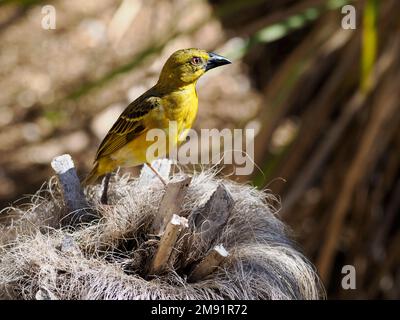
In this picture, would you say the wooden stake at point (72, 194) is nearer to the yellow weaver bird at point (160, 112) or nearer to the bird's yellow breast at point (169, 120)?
the yellow weaver bird at point (160, 112)

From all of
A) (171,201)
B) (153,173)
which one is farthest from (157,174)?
(171,201)

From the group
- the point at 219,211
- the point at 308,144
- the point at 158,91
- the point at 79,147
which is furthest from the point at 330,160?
the point at 219,211

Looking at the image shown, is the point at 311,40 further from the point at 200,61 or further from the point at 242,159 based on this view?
the point at 200,61

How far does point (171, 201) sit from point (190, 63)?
524 millimetres

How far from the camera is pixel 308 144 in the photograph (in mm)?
4395

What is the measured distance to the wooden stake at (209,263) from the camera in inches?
80.8

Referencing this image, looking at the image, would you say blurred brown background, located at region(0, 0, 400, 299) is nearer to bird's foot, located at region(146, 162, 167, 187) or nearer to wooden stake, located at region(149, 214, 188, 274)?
bird's foot, located at region(146, 162, 167, 187)

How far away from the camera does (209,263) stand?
2082 millimetres

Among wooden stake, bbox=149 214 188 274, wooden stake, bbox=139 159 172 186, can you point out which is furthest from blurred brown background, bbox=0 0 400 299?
wooden stake, bbox=149 214 188 274

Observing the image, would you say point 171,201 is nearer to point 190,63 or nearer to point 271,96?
point 190,63

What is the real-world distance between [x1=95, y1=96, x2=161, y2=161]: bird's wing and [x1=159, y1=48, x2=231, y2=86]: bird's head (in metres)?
0.15

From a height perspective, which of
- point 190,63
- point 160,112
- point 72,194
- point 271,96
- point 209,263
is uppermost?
point 190,63

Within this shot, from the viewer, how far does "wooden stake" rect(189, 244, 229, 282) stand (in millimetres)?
2053

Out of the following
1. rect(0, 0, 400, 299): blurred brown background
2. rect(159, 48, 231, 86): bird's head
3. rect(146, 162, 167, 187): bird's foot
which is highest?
rect(159, 48, 231, 86): bird's head
